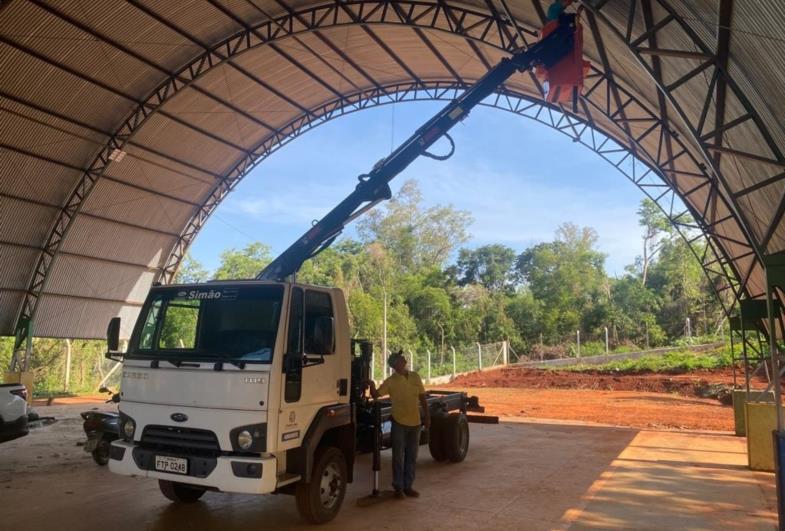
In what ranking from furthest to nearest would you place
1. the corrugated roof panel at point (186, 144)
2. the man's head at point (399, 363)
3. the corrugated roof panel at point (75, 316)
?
the corrugated roof panel at point (75, 316) → the corrugated roof panel at point (186, 144) → the man's head at point (399, 363)

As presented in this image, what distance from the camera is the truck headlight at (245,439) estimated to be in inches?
191

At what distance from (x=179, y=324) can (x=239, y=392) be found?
1.20 metres

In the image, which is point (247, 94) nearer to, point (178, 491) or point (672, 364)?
point (178, 491)

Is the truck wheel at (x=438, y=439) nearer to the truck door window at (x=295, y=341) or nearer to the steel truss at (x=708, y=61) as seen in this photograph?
the truck door window at (x=295, y=341)

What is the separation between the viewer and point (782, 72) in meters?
6.27

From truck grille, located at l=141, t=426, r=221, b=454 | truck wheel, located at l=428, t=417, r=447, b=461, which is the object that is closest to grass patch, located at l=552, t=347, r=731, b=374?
truck wheel, located at l=428, t=417, r=447, b=461

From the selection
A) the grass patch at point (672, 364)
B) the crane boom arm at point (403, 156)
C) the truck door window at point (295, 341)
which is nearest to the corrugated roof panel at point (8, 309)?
the crane boom arm at point (403, 156)

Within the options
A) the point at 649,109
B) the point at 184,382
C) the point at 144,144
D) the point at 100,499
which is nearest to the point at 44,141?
the point at 144,144

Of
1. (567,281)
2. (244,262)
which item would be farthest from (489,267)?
(244,262)

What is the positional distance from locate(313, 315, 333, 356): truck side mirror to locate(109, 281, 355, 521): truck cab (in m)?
0.01

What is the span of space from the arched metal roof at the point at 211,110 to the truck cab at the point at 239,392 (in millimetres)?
6448

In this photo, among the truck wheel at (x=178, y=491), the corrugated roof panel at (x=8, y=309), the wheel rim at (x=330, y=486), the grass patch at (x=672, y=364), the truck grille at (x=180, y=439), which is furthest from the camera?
the grass patch at (x=672, y=364)

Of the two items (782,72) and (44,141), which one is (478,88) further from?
(44,141)

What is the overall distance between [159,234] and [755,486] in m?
21.6
